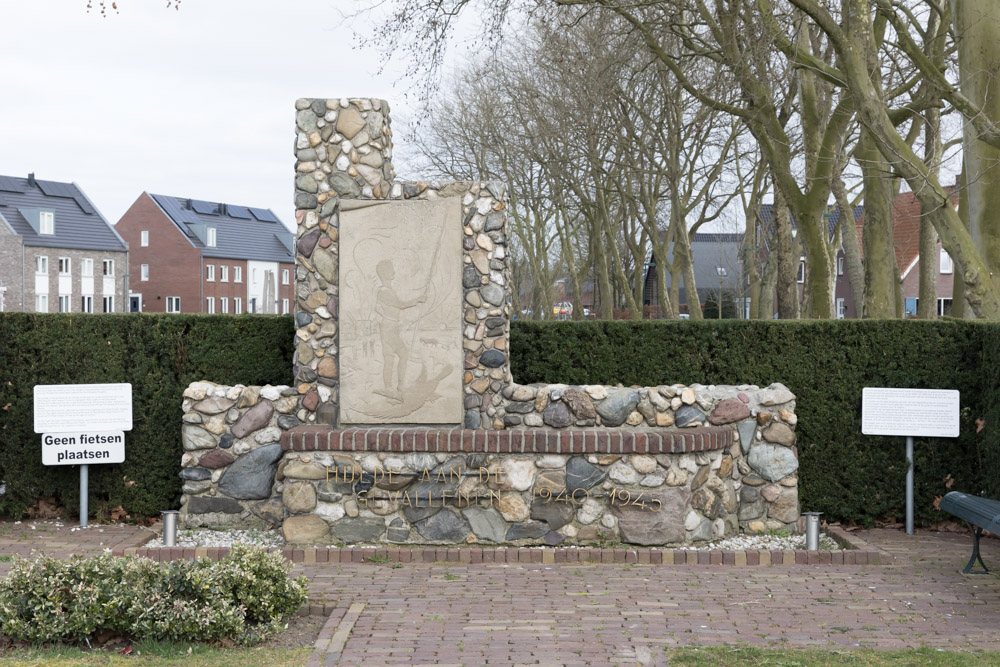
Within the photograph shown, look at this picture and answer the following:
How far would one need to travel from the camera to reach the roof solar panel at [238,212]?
73.5m

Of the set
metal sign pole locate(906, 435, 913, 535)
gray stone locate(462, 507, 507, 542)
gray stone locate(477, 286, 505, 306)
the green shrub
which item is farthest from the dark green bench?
the green shrub

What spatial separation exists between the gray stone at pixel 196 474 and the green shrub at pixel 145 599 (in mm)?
3241

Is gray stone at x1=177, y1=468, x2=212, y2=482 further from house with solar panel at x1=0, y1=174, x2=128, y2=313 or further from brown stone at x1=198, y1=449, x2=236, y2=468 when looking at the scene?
house with solar panel at x1=0, y1=174, x2=128, y2=313

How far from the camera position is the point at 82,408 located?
404 inches

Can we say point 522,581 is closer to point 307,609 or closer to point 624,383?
point 307,609

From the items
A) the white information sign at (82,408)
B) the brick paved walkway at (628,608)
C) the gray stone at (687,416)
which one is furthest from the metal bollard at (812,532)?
the white information sign at (82,408)

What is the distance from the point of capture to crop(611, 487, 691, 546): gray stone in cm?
895

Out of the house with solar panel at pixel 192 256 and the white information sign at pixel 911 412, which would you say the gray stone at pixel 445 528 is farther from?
the house with solar panel at pixel 192 256

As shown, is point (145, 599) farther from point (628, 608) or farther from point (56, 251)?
point (56, 251)

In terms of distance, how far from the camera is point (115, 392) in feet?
33.8

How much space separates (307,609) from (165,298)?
67.1 m

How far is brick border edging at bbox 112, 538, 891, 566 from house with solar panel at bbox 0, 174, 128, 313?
51493 mm

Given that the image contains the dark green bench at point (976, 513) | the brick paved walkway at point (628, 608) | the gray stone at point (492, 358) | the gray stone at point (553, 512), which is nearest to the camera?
the brick paved walkway at point (628, 608)

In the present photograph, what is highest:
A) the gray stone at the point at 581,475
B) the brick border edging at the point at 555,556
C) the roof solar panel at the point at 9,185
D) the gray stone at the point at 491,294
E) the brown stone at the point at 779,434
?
the roof solar panel at the point at 9,185
